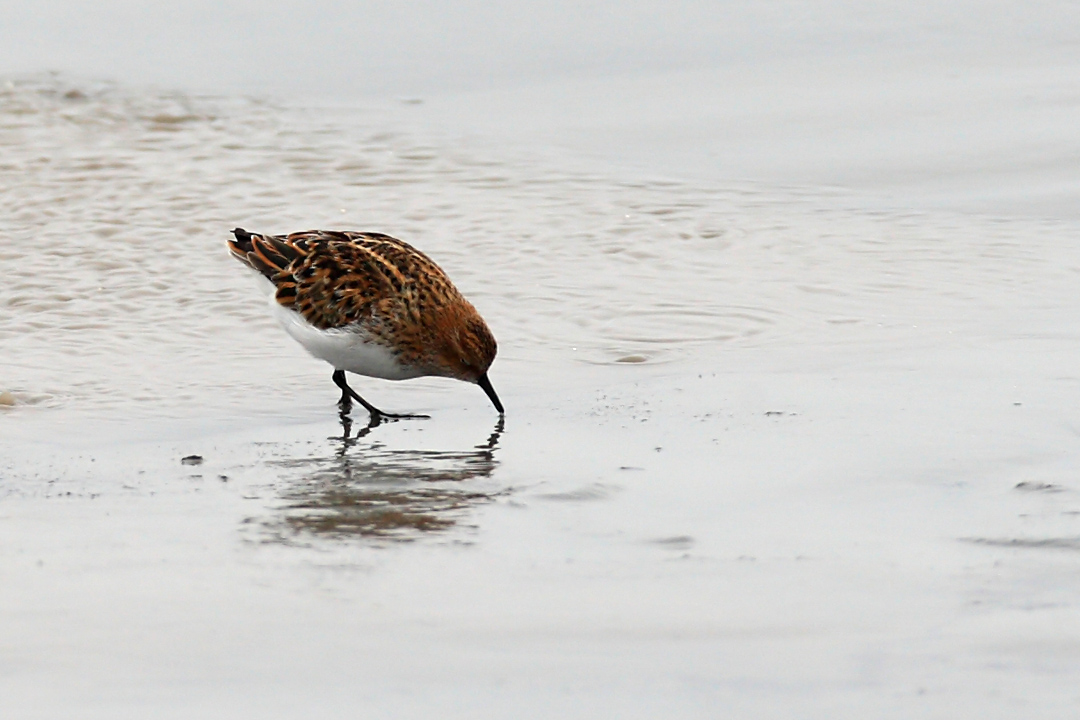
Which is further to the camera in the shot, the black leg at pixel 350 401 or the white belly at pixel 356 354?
the white belly at pixel 356 354

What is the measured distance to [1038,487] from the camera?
4.61 m

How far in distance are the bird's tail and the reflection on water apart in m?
1.19

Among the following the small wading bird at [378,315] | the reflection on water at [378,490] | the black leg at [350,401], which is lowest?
the black leg at [350,401]

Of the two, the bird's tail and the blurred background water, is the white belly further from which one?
the bird's tail

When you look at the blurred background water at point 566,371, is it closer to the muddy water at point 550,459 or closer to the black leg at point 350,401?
the muddy water at point 550,459

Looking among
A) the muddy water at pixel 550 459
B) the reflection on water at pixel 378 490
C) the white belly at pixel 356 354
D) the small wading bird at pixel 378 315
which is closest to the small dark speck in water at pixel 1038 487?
the muddy water at pixel 550 459

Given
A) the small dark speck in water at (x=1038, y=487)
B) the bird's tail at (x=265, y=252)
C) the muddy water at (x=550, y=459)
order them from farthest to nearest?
the bird's tail at (x=265, y=252) < the small dark speck in water at (x=1038, y=487) < the muddy water at (x=550, y=459)

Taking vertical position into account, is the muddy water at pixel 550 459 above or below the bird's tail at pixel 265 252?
below

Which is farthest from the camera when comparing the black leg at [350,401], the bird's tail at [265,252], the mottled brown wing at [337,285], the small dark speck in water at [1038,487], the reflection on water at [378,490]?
the bird's tail at [265,252]

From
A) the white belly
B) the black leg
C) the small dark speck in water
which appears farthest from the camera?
the white belly

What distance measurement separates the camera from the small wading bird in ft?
19.8

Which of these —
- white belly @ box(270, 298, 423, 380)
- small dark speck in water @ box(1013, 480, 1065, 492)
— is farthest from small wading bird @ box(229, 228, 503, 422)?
small dark speck in water @ box(1013, 480, 1065, 492)

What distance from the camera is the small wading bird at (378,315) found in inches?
238

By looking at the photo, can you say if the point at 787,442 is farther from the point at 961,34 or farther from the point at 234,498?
the point at 961,34
